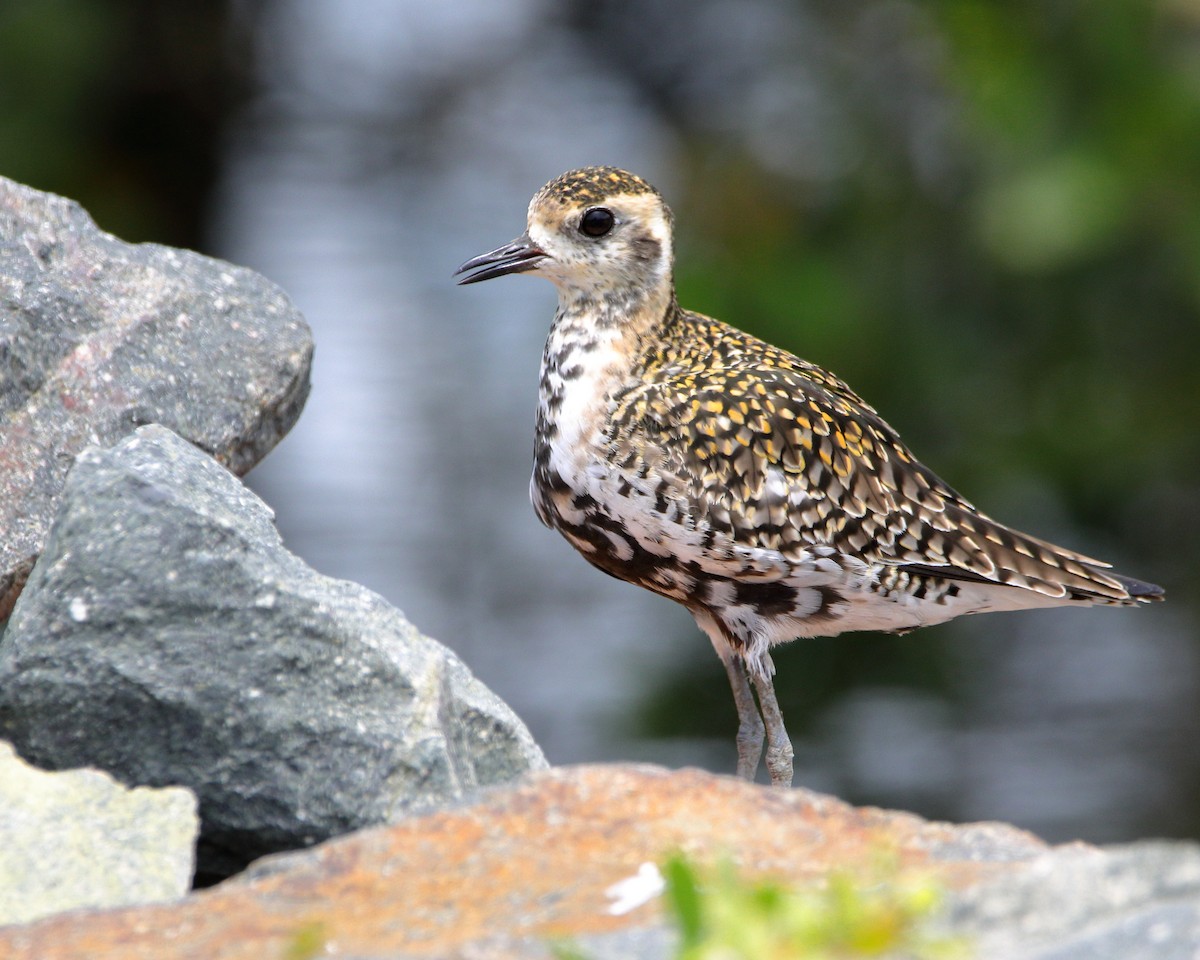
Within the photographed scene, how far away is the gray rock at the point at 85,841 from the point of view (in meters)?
3.43

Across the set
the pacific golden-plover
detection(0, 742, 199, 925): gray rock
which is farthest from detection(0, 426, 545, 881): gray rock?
the pacific golden-plover

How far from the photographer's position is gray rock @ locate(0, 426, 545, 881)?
3.82 metres

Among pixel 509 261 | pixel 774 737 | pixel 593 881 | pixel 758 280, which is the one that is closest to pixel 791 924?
pixel 593 881

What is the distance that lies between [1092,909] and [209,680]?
6.94 feet

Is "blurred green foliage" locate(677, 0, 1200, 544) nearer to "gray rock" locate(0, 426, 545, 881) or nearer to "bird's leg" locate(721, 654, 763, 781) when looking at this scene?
"bird's leg" locate(721, 654, 763, 781)

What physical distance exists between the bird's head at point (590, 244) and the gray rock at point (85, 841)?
2.50 m

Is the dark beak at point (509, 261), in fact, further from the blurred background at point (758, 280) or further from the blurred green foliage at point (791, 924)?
the blurred green foliage at point (791, 924)

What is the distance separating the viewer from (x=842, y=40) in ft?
30.6

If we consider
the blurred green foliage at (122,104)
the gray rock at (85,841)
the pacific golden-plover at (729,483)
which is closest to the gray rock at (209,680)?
the gray rock at (85,841)

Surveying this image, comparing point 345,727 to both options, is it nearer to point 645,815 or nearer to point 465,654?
point 645,815

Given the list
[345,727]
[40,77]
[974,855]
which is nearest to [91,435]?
[345,727]

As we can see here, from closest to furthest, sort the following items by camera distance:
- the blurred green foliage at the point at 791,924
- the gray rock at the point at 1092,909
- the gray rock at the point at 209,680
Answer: the blurred green foliage at the point at 791,924
the gray rock at the point at 1092,909
the gray rock at the point at 209,680

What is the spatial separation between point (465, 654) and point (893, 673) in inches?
115

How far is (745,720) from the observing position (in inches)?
223
